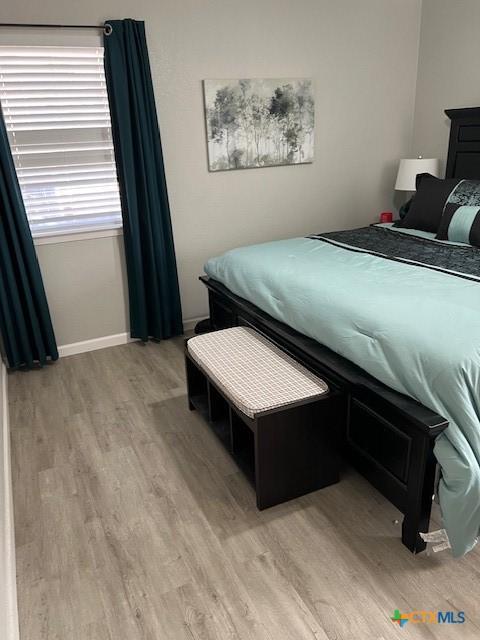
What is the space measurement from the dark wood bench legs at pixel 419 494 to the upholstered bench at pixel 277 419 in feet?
1.34

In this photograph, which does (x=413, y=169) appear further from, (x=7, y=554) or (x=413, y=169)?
(x=7, y=554)

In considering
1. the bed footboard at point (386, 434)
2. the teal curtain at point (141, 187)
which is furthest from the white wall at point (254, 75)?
the bed footboard at point (386, 434)

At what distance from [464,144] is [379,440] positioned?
2.92 m

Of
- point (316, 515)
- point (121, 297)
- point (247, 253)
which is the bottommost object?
point (316, 515)

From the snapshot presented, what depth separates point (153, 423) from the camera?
2740mm

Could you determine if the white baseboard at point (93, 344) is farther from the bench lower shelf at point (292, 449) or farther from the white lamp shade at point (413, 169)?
the white lamp shade at point (413, 169)

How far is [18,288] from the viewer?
325 cm

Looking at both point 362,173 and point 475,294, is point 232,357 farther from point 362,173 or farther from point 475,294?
point 362,173

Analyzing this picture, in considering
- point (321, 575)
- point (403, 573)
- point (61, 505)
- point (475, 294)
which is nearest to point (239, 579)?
point (321, 575)

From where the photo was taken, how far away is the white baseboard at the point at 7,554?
1555 mm

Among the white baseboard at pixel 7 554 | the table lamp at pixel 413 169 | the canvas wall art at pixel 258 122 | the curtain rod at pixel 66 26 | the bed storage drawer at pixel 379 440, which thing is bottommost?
the white baseboard at pixel 7 554

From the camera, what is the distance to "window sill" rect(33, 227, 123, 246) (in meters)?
3.34

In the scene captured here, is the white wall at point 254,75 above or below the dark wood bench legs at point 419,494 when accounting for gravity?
above

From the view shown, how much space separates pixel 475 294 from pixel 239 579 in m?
1.49
